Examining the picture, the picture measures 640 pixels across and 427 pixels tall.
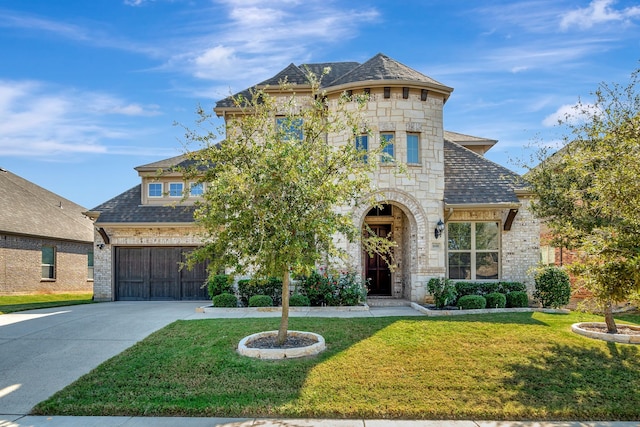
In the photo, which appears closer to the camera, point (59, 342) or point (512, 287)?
point (59, 342)

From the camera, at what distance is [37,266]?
18.6 meters

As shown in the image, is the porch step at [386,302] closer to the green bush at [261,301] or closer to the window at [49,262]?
the green bush at [261,301]

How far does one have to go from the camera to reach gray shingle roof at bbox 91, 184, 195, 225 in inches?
580

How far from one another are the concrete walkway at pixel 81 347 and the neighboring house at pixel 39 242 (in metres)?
6.97

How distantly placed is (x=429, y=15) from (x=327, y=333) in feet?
25.9

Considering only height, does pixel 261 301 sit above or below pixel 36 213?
below

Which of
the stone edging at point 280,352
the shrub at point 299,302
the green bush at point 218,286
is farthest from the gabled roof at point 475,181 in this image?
the green bush at point 218,286

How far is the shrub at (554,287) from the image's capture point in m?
11.5

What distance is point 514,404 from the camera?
16.8ft

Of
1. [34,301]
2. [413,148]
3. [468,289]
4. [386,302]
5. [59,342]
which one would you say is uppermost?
[413,148]

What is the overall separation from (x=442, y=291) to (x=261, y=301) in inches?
211

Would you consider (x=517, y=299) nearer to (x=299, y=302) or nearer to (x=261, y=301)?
(x=299, y=302)

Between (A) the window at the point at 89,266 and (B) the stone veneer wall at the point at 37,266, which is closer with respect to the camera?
(B) the stone veneer wall at the point at 37,266

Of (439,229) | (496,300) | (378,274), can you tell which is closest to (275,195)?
(439,229)
